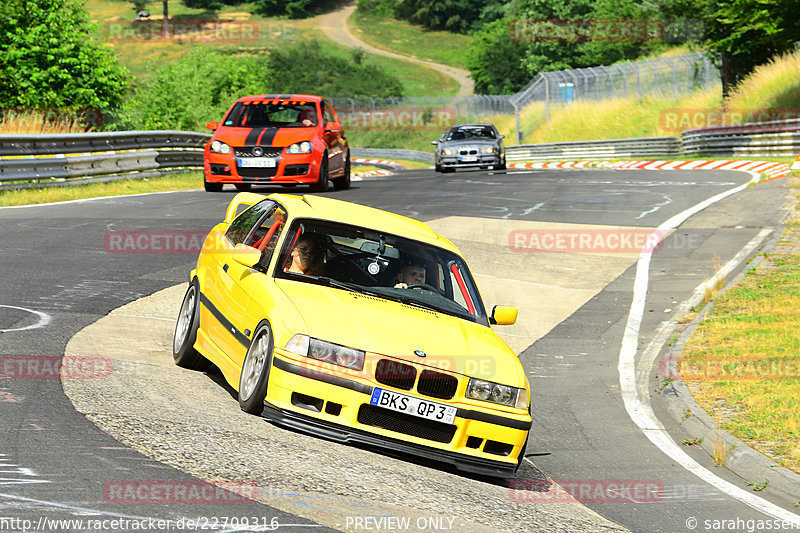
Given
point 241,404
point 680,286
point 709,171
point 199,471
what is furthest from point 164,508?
point 709,171

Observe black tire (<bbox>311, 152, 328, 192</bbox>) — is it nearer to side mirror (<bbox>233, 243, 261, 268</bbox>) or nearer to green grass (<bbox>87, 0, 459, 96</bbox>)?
side mirror (<bbox>233, 243, 261, 268</bbox>)

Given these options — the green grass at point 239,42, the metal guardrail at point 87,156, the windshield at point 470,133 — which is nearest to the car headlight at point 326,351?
the metal guardrail at point 87,156

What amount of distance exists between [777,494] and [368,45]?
136996mm

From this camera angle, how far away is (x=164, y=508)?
16.4ft

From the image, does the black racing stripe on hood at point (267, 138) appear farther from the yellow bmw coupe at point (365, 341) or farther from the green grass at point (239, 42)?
the green grass at point (239, 42)

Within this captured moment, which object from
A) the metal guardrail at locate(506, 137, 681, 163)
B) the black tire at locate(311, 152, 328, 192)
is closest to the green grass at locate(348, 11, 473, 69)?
the metal guardrail at locate(506, 137, 681, 163)

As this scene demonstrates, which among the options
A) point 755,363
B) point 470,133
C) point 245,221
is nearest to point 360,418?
point 245,221

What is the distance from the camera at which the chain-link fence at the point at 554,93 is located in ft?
168

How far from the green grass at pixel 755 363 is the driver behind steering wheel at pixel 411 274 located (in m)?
2.80

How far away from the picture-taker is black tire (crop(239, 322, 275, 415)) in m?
6.69

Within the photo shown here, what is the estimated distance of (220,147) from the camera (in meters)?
19.9

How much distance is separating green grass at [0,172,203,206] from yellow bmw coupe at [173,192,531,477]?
40.2 ft

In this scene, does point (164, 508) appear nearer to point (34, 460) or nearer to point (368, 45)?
point (34, 460)

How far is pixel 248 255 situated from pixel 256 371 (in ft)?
3.43
